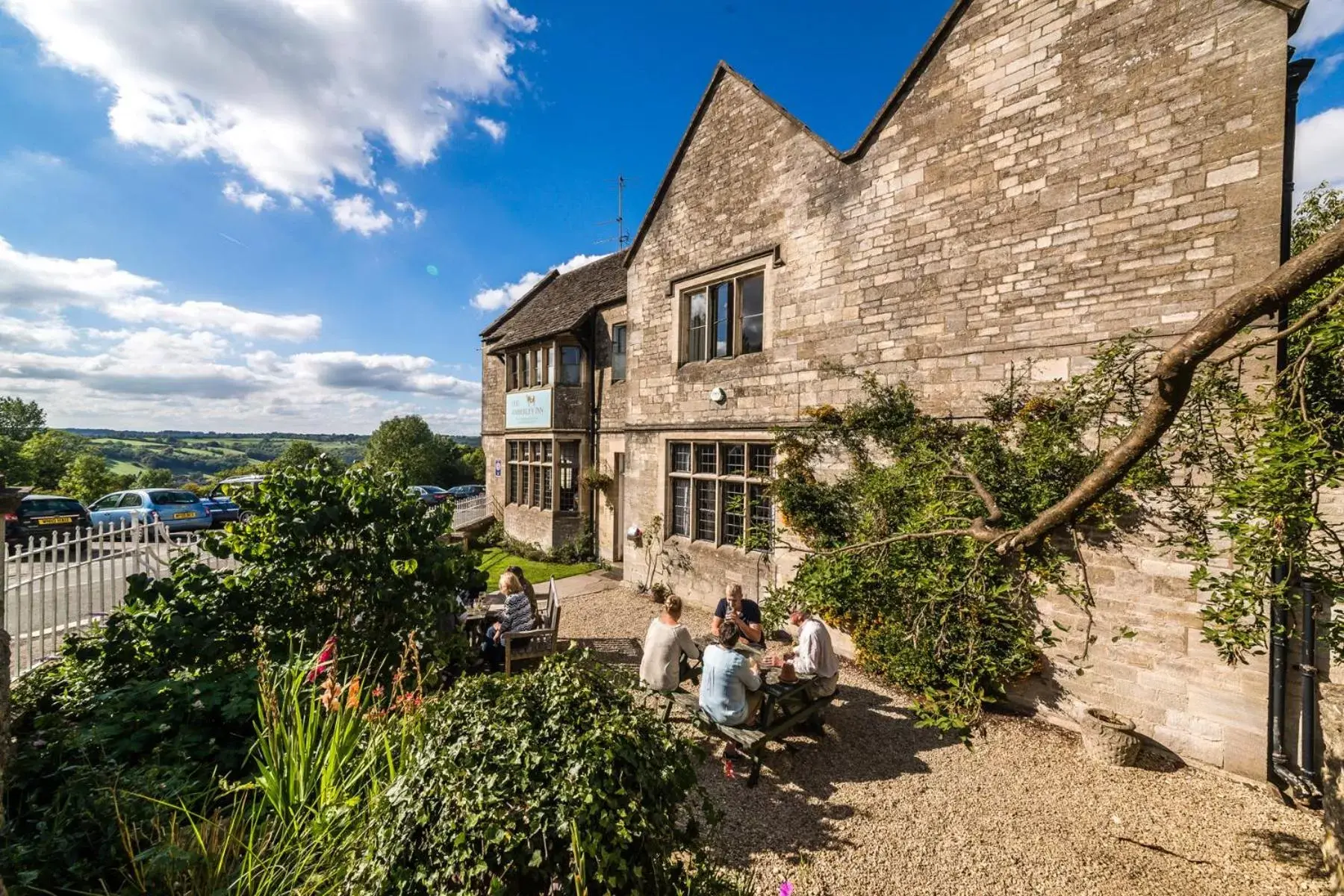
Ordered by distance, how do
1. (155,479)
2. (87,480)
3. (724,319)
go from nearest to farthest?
(724,319) → (87,480) → (155,479)

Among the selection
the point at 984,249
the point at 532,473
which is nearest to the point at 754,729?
the point at 984,249

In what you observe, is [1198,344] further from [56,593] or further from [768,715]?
[56,593]

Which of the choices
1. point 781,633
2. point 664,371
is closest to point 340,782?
point 781,633

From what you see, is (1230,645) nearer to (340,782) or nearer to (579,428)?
(340,782)

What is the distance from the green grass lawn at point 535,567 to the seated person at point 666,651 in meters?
6.91

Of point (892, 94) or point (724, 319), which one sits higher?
point (892, 94)

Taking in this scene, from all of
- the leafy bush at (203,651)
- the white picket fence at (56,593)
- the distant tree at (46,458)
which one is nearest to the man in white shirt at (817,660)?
the leafy bush at (203,651)

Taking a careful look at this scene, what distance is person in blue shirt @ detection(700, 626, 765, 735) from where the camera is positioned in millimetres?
5090

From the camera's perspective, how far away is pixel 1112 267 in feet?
19.7

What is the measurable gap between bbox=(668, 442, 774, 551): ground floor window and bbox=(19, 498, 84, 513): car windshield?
1916 cm

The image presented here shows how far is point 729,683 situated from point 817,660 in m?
1.20

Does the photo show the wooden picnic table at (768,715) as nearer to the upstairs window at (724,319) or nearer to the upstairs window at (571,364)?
the upstairs window at (724,319)

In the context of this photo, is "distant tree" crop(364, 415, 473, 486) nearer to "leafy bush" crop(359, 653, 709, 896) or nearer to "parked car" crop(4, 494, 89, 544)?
"parked car" crop(4, 494, 89, 544)

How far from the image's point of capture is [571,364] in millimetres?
15328
